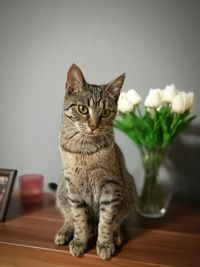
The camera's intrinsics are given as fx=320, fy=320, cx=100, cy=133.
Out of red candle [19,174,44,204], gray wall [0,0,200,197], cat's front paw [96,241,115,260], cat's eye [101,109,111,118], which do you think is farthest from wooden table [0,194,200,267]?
cat's eye [101,109,111,118]

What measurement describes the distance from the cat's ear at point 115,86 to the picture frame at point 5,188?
17.5 inches

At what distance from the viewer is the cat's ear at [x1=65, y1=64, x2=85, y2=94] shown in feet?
2.67

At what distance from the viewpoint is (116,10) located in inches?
45.4

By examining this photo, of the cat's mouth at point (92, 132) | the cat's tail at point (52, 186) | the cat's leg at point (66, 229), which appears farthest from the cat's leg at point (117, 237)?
the cat's tail at point (52, 186)

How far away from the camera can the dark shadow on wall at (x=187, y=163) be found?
1163 mm

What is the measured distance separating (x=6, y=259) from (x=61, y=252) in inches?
6.8

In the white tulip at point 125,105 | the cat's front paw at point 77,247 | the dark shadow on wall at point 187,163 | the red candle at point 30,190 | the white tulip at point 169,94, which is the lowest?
the cat's front paw at point 77,247

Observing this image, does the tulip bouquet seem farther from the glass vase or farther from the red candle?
the red candle

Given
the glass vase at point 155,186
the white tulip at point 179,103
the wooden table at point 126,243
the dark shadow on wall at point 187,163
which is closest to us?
the wooden table at point 126,243

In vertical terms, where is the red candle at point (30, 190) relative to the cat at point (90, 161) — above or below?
below

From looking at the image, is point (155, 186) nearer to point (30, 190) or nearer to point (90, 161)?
point (90, 161)

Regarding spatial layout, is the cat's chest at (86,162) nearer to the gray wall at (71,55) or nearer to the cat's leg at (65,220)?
→ the cat's leg at (65,220)

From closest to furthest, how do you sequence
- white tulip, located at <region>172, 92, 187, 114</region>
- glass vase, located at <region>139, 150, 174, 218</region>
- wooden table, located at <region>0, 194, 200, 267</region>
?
wooden table, located at <region>0, 194, 200, 267</region> → white tulip, located at <region>172, 92, 187, 114</region> → glass vase, located at <region>139, 150, 174, 218</region>

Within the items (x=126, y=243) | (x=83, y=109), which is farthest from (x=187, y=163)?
(x=83, y=109)
